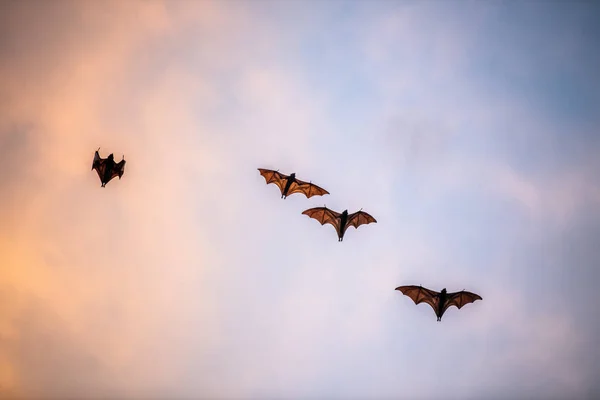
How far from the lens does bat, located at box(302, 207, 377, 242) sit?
3272 cm

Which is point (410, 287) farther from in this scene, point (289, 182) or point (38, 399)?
point (38, 399)

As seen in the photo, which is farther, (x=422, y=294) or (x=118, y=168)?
(x=422, y=294)

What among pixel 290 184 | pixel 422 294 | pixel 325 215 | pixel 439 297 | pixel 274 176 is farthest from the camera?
pixel 422 294

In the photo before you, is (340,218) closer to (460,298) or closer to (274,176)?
(274,176)

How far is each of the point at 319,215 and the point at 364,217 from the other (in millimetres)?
3491

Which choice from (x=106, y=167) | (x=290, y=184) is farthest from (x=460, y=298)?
(x=106, y=167)

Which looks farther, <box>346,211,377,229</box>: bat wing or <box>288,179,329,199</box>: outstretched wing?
<box>346,211,377,229</box>: bat wing

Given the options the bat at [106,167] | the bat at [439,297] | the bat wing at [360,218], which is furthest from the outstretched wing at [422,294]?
the bat at [106,167]

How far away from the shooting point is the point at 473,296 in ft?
106

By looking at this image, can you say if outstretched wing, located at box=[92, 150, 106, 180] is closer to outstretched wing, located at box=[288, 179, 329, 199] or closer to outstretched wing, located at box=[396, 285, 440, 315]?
outstretched wing, located at box=[288, 179, 329, 199]

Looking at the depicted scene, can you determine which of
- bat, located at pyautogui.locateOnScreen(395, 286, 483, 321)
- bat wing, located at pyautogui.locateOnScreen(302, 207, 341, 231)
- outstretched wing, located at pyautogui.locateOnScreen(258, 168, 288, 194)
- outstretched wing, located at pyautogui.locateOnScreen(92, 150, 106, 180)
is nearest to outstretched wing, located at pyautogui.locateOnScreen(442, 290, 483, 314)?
bat, located at pyautogui.locateOnScreen(395, 286, 483, 321)

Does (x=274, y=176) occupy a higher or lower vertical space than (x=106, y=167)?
higher

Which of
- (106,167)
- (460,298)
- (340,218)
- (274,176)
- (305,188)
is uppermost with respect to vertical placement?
(274,176)

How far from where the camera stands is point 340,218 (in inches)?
Answer: 1300
